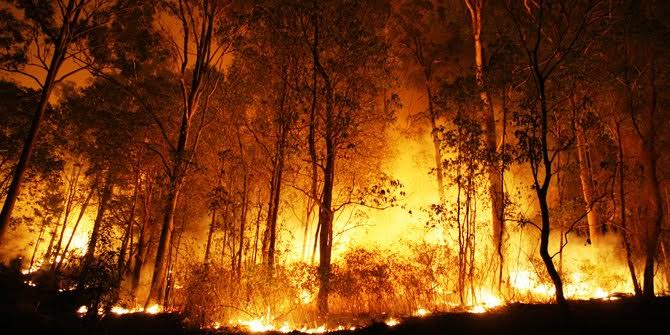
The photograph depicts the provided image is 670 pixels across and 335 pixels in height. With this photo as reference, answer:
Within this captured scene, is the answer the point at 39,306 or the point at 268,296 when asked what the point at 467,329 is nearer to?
the point at 268,296

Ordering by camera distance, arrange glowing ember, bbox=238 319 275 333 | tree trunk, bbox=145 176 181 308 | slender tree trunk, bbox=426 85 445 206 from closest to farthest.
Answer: glowing ember, bbox=238 319 275 333, tree trunk, bbox=145 176 181 308, slender tree trunk, bbox=426 85 445 206

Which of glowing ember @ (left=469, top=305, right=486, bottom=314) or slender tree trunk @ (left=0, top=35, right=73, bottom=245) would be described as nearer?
glowing ember @ (left=469, top=305, right=486, bottom=314)

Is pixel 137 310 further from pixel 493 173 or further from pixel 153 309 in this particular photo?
pixel 493 173

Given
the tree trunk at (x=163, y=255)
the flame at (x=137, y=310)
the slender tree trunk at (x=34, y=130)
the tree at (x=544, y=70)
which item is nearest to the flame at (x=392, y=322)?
the tree at (x=544, y=70)

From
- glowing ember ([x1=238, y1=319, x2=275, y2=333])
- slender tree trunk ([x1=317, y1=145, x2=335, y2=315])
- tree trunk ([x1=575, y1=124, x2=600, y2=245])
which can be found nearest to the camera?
glowing ember ([x1=238, y1=319, x2=275, y2=333])

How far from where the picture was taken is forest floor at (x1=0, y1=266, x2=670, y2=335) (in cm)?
793

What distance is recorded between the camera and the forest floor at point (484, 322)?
7.93m

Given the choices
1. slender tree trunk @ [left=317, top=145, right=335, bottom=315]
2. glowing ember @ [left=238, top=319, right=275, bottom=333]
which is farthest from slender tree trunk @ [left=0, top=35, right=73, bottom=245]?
slender tree trunk @ [left=317, top=145, right=335, bottom=315]

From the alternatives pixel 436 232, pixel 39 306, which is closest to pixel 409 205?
pixel 436 232

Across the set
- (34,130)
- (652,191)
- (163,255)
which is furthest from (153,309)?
(652,191)

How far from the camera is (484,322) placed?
332 inches

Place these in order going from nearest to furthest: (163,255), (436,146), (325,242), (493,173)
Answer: (325,242) < (163,255) < (493,173) < (436,146)

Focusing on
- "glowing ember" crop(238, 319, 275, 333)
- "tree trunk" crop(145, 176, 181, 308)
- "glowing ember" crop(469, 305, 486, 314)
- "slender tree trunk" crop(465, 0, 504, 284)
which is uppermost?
"slender tree trunk" crop(465, 0, 504, 284)

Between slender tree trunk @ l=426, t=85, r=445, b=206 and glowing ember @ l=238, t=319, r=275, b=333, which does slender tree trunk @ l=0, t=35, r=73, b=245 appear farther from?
slender tree trunk @ l=426, t=85, r=445, b=206
